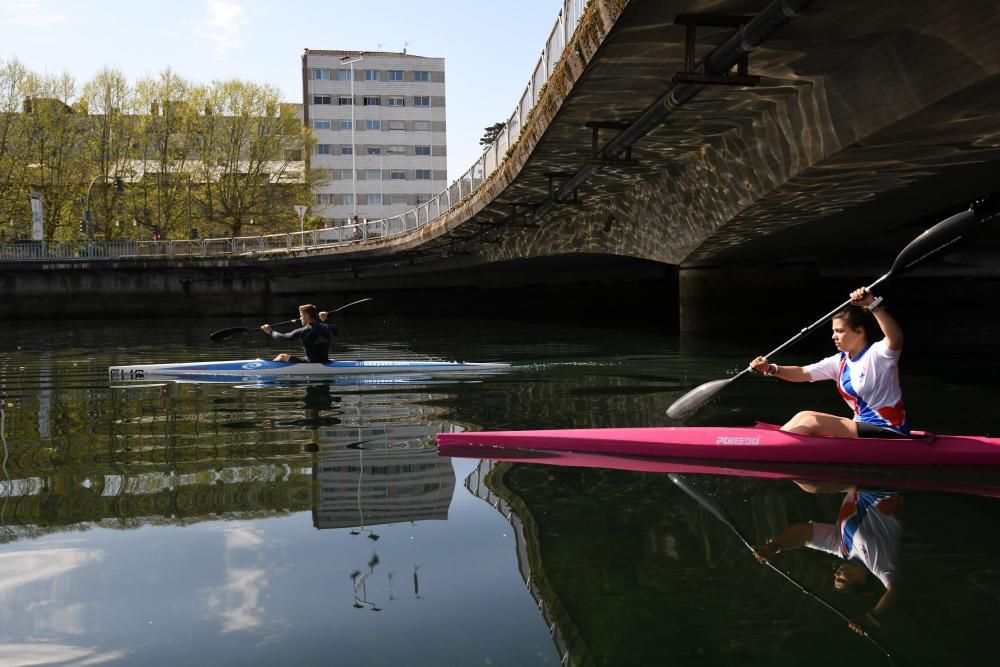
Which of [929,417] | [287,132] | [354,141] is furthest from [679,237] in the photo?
[354,141]

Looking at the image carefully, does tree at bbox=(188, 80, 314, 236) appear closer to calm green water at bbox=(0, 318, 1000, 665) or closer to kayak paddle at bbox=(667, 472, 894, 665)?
calm green water at bbox=(0, 318, 1000, 665)

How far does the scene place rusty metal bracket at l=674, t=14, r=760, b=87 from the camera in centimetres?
882

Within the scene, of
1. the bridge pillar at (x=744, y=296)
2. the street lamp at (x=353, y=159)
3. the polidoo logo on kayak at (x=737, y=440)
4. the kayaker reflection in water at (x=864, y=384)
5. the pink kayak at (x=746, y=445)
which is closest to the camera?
the kayaker reflection in water at (x=864, y=384)

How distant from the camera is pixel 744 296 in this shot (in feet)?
83.8

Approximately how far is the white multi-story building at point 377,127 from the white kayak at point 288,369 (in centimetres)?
7900

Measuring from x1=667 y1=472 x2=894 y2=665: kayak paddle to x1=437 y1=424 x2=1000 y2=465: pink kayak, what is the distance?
70 cm

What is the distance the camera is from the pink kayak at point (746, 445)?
7883 millimetres

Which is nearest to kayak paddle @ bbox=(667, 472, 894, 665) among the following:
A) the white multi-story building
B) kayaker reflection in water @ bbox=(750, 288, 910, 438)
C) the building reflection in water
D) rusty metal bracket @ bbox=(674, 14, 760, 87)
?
kayaker reflection in water @ bbox=(750, 288, 910, 438)

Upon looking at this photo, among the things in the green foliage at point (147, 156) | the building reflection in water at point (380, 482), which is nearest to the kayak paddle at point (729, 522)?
the building reflection in water at point (380, 482)

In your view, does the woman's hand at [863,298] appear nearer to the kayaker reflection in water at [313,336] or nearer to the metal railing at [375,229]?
the metal railing at [375,229]

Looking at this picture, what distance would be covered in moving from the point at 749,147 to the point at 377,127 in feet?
279

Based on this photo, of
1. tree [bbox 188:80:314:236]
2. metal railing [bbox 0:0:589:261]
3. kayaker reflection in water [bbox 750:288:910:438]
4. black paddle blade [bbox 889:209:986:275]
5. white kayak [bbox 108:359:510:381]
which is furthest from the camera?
tree [bbox 188:80:314:236]

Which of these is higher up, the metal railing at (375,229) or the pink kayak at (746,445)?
the metal railing at (375,229)

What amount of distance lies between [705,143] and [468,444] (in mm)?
8384
